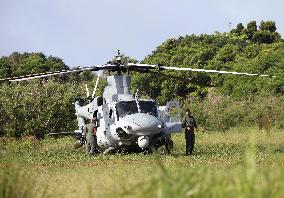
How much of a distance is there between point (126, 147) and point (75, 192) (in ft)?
36.8

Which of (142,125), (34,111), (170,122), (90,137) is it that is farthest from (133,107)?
(34,111)

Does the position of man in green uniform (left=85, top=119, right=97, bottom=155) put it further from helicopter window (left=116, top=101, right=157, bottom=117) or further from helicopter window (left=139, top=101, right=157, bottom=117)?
helicopter window (left=139, top=101, right=157, bottom=117)

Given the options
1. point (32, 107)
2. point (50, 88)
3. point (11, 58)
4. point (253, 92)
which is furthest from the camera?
point (11, 58)

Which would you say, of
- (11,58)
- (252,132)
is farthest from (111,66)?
(11,58)

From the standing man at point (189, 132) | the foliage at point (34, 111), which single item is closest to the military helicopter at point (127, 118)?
the standing man at point (189, 132)

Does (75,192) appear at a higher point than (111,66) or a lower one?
lower

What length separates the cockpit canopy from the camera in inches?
794

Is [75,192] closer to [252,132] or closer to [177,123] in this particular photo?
[252,132]

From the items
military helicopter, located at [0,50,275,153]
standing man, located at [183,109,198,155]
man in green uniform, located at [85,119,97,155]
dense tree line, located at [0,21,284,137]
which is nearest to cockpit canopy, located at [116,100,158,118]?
military helicopter, located at [0,50,275,153]

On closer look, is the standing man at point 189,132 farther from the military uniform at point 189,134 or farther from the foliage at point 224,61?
the foliage at point 224,61

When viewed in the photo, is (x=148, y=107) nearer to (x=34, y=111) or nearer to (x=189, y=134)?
(x=189, y=134)

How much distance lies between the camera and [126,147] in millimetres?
20500

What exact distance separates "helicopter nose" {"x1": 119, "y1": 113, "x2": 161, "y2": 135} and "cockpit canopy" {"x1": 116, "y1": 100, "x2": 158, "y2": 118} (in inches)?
22.7

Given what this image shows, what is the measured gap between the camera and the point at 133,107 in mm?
20188
